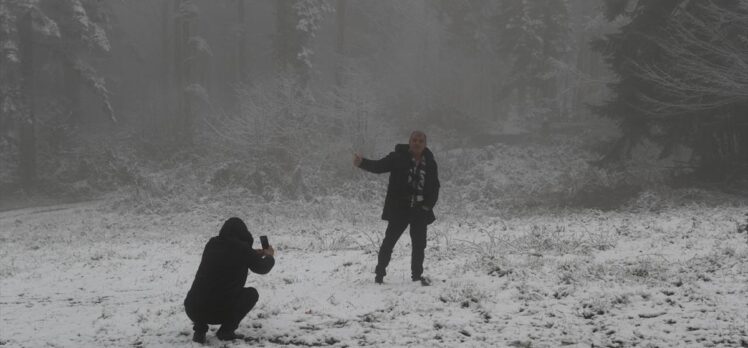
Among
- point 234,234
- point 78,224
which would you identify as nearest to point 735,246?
point 234,234

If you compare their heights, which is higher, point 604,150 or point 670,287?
point 604,150

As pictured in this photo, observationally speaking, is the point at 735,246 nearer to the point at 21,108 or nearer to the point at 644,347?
the point at 644,347

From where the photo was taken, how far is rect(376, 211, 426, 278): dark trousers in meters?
7.89

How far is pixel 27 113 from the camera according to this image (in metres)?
26.8

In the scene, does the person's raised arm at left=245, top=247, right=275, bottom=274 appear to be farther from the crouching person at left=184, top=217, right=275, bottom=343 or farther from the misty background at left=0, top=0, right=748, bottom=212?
the misty background at left=0, top=0, right=748, bottom=212

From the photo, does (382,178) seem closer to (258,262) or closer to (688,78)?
(688,78)

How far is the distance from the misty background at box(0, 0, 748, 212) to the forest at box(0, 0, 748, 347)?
0.44ft

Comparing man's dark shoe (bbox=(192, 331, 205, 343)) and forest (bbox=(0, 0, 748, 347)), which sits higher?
forest (bbox=(0, 0, 748, 347))

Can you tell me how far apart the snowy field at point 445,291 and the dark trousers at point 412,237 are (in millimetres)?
336

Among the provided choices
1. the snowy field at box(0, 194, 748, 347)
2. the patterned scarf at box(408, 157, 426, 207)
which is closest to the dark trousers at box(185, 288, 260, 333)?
the snowy field at box(0, 194, 748, 347)

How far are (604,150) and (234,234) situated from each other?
1926cm

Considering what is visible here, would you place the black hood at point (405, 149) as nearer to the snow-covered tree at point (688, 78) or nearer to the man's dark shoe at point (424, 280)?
the man's dark shoe at point (424, 280)

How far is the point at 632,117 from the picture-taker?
2023cm

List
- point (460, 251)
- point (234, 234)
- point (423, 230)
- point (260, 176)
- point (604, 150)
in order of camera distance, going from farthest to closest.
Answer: point (260, 176)
point (604, 150)
point (460, 251)
point (423, 230)
point (234, 234)
